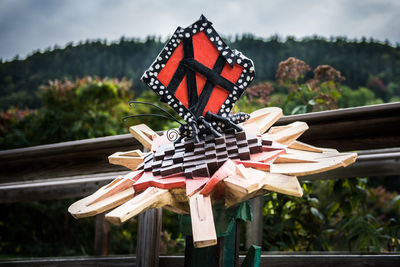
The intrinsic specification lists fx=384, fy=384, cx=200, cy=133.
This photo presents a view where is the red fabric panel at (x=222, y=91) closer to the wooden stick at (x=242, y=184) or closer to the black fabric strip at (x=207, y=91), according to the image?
the black fabric strip at (x=207, y=91)

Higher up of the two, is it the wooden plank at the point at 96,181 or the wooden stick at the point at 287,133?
the wooden stick at the point at 287,133

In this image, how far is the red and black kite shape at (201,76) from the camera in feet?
3.03

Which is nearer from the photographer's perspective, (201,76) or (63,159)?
(201,76)

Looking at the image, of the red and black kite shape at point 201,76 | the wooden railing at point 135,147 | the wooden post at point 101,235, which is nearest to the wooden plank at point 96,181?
the wooden railing at point 135,147

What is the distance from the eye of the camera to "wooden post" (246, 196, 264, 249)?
1.42 m

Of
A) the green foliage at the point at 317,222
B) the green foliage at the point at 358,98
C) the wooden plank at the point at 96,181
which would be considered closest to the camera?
the wooden plank at the point at 96,181

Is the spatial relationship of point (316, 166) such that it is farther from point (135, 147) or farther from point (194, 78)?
point (135, 147)

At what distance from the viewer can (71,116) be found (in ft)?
13.5

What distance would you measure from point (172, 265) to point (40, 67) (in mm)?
4572

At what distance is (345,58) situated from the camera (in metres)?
4.36

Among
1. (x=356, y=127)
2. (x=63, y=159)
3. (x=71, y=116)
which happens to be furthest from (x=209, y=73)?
(x=71, y=116)

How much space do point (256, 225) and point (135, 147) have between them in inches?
22.1

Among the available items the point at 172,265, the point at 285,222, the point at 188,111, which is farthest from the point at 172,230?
the point at 188,111

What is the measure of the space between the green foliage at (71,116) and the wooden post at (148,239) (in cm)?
276
